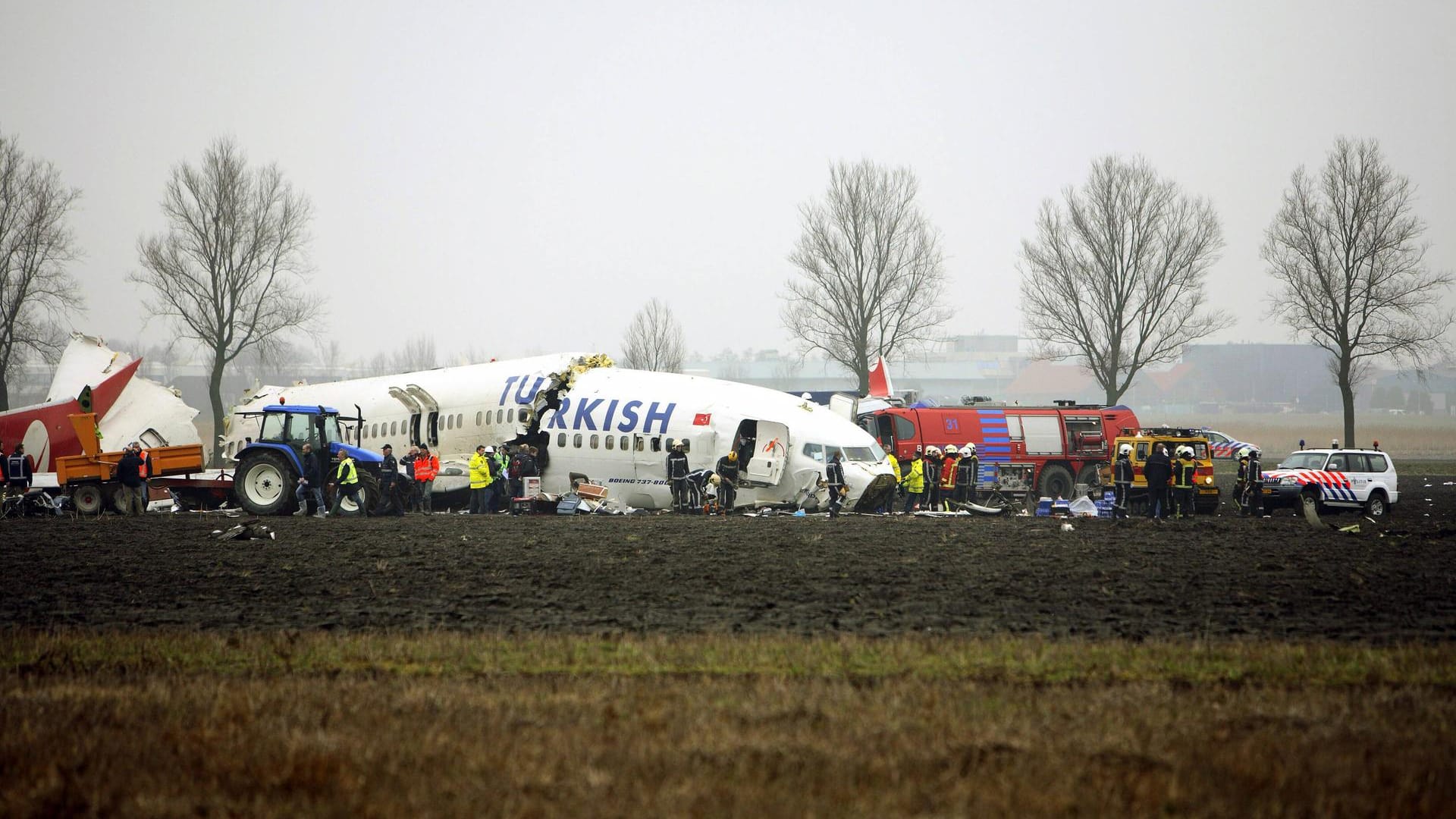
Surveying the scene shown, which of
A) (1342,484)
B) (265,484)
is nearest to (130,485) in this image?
(265,484)

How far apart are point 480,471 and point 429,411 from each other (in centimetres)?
366

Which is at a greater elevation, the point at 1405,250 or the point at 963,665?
the point at 1405,250

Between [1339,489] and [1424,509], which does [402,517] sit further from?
[1424,509]

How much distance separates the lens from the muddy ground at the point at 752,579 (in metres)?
13.2

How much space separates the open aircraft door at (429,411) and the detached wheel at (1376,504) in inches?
994

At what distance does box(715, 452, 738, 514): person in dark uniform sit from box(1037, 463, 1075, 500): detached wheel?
15091 mm

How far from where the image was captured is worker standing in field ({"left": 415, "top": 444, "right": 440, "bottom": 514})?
33.1 meters

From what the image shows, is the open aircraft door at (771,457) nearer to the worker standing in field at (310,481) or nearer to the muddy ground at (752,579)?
the muddy ground at (752,579)

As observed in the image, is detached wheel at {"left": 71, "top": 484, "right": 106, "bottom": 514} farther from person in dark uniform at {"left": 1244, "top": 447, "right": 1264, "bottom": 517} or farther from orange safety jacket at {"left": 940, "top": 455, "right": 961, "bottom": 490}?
person in dark uniform at {"left": 1244, "top": 447, "right": 1264, "bottom": 517}

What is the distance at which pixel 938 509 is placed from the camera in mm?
33438

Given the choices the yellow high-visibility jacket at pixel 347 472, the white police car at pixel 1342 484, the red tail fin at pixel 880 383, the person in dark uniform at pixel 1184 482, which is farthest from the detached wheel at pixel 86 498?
the white police car at pixel 1342 484

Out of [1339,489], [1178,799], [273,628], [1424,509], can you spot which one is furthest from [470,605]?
[1424,509]

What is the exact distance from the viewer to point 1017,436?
4109 cm

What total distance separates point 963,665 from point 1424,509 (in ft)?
92.8
